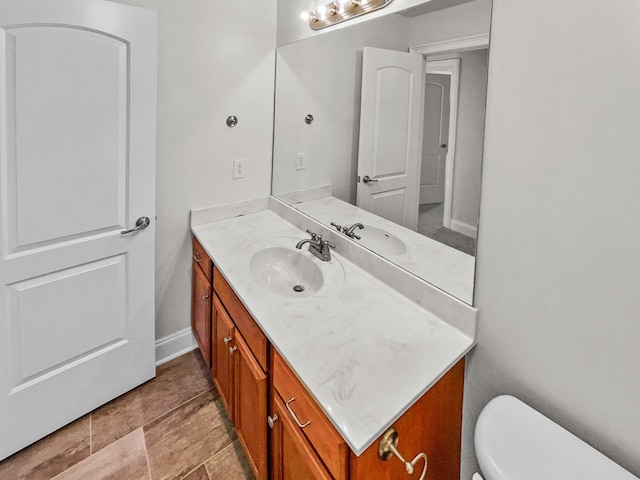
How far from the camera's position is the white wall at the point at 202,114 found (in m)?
1.83

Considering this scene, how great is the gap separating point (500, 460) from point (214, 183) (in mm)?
1840

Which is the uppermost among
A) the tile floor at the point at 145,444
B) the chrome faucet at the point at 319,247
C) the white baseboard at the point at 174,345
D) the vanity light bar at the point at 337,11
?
the vanity light bar at the point at 337,11

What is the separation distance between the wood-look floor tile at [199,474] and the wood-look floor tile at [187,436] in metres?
0.02

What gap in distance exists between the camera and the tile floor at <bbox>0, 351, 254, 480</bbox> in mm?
1480

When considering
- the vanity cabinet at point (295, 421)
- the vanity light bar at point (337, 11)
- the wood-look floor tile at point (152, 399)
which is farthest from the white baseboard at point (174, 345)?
the vanity light bar at point (337, 11)

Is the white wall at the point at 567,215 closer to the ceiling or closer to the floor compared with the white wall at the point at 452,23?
closer to the floor

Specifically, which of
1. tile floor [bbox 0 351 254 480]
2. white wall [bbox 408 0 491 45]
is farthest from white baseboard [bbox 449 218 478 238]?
tile floor [bbox 0 351 254 480]

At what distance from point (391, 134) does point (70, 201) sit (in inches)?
53.8

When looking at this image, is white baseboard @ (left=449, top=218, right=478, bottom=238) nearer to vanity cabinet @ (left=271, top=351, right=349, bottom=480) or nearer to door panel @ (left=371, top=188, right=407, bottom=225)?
door panel @ (left=371, top=188, right=407, bottom=225)

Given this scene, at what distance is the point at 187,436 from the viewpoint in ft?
5.44

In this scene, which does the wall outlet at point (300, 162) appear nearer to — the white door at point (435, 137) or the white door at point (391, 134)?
the white door at point (391, 134)

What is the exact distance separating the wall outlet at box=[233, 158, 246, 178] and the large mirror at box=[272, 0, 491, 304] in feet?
1.01

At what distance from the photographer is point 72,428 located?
1676 millimetres

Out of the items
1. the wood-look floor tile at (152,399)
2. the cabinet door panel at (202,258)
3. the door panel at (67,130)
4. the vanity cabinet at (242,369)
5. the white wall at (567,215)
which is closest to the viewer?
the white wall at (567,215)
